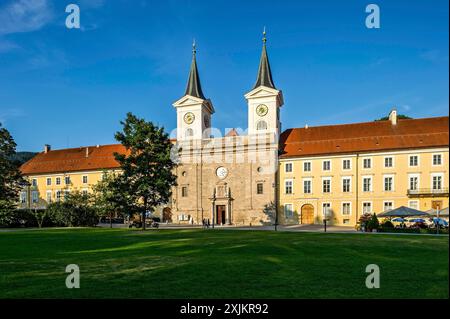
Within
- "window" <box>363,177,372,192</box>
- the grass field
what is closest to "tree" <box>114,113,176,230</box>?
the grass field

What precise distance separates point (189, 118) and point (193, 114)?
36.8 inches

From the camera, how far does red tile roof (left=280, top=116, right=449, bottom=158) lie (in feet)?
138

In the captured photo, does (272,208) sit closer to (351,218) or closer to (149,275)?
(351,218)

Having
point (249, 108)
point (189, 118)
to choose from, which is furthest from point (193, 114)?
point (249, 108)

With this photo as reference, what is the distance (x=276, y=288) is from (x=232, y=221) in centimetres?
4131

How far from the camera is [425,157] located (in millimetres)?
40531

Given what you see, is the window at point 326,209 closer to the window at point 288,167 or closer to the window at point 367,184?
the window at point 367,184

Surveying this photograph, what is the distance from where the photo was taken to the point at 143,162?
1292 inches

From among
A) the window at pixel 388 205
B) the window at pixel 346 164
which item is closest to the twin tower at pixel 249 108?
the window at pixel 346 164

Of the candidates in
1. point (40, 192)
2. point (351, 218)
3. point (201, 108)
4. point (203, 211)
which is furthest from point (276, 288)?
point (40, 192)

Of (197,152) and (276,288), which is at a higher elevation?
(197,152)

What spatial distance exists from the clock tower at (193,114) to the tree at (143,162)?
769 inches

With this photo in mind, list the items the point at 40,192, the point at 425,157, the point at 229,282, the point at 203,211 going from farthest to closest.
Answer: the point at 40,192 < the point at 203,211 < the point at 425,157 < the point at 229,282

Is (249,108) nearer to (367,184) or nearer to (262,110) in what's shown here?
(262,110)
